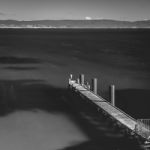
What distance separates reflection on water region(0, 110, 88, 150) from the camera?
64.3 ft

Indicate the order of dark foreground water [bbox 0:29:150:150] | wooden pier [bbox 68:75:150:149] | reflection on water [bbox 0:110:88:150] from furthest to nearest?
dark foreground water [bbox 0:29:150:150] → reflection on water [bbox 0:110:88:150] → wooden pier [bbox 68:75:150:149]

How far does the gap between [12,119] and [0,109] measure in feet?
10.1

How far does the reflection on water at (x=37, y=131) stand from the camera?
772 inches

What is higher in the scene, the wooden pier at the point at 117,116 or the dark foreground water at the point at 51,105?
the wooden pier at the point at 117,116

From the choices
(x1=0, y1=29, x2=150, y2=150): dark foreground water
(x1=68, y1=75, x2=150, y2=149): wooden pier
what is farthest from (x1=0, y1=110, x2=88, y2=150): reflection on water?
(x1=68, y1=75, x2=150, y2=149): wooden pier

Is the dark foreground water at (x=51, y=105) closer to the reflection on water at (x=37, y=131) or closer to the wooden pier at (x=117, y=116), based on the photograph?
the reflection on water at (x=37, y=131)

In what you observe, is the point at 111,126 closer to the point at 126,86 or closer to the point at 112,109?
the point at 112,109

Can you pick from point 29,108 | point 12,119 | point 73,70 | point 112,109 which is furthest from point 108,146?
point 73,70

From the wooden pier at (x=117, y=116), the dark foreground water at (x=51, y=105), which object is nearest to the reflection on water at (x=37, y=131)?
the dark foreground water at (x=51, y=105)

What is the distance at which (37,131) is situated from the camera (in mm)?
22016

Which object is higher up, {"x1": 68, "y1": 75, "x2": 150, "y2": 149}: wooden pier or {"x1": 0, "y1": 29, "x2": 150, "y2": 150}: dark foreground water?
{"x1": 68, "y1": 75, "x2": 150, "y2": 149}: wooden pier

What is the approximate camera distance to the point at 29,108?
91.3ft

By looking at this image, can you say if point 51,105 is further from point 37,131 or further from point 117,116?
point 117,116

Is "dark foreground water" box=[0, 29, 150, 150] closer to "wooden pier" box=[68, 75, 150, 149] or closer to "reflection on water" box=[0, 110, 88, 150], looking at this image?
"reflection on water" box=[0, 110, 88, 150]
